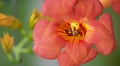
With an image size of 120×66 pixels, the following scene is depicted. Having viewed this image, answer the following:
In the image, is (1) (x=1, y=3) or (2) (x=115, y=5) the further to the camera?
(1) (x=1, y=3)

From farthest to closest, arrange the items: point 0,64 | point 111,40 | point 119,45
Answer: point 0,64 → point 119,45 → point 111,40

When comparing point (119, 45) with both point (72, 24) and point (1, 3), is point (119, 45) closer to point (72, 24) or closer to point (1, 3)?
point (72, 24)

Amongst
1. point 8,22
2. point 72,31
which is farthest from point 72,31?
point 8,22

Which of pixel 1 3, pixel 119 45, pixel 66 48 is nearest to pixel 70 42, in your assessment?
pixel 66 48

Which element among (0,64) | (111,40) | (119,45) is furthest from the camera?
(0,64)

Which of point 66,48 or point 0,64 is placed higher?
point 66,48
